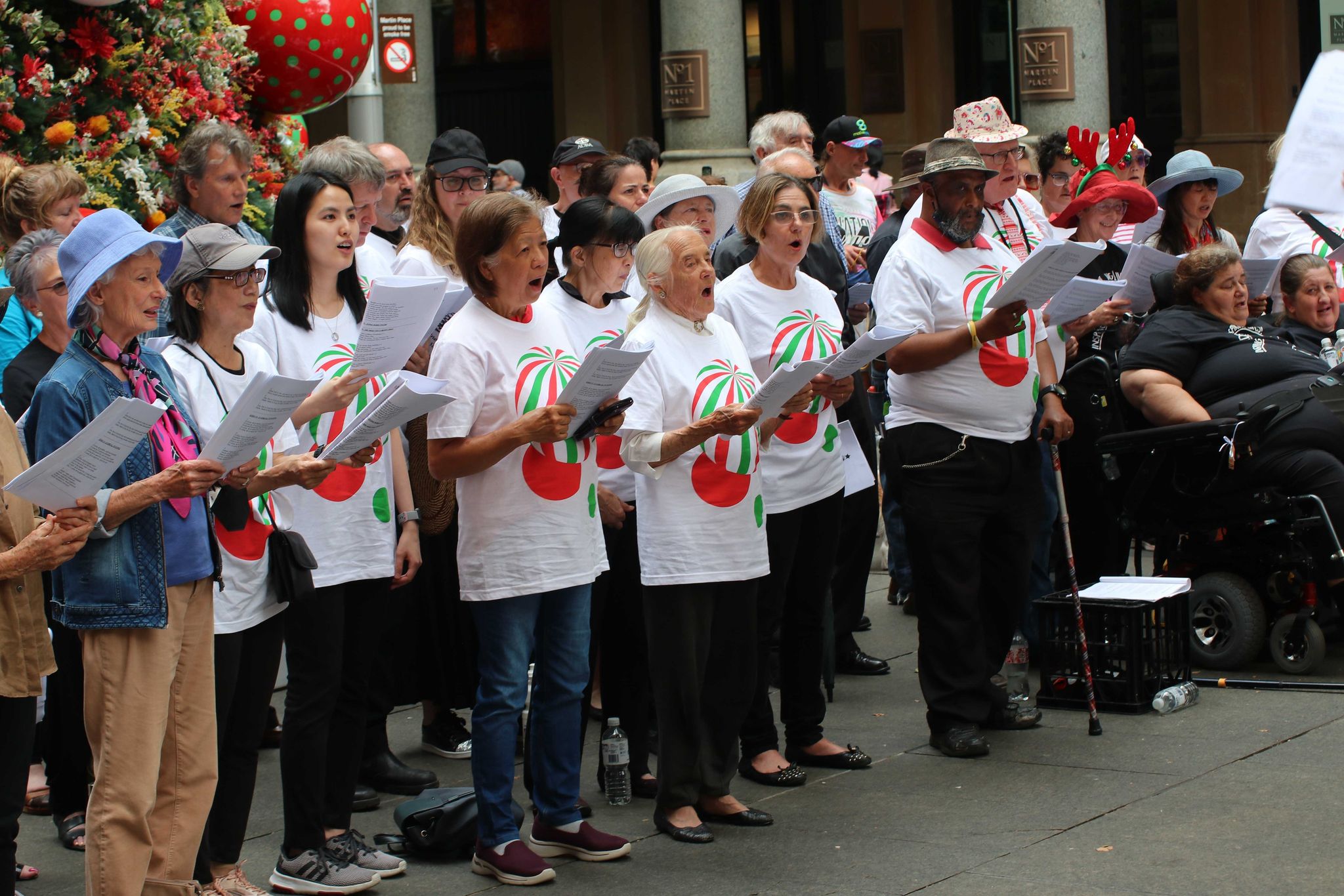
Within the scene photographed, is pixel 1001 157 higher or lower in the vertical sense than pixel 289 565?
higher

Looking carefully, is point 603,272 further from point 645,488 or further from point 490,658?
point 490,658

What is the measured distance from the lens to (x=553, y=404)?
16.2 feet

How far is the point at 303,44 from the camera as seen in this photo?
28.0ft

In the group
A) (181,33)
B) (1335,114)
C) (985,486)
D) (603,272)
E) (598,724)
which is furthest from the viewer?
(181,33)

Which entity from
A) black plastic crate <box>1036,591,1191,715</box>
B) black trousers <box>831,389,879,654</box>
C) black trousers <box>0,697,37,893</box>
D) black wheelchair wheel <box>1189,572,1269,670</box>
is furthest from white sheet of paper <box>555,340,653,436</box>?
black wheelchair wheel <box>1189,572,1269,670</box>

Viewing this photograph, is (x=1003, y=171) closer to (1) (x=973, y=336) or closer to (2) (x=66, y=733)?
(1) (x=973, y=336)

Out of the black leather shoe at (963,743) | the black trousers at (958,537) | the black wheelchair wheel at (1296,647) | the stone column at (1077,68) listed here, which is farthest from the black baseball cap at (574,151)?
the stone column at (1077,68)

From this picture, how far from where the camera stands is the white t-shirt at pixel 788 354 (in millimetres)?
5902

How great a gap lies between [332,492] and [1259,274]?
5.02 m

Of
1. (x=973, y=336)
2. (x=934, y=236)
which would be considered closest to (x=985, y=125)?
(x=934, y=236)

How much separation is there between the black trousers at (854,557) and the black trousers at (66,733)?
319 cm

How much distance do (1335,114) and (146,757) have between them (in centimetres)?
306

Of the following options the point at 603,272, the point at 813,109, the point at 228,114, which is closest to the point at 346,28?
the point at 228,114

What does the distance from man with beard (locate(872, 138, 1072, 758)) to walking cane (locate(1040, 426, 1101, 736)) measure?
0.72 ft
